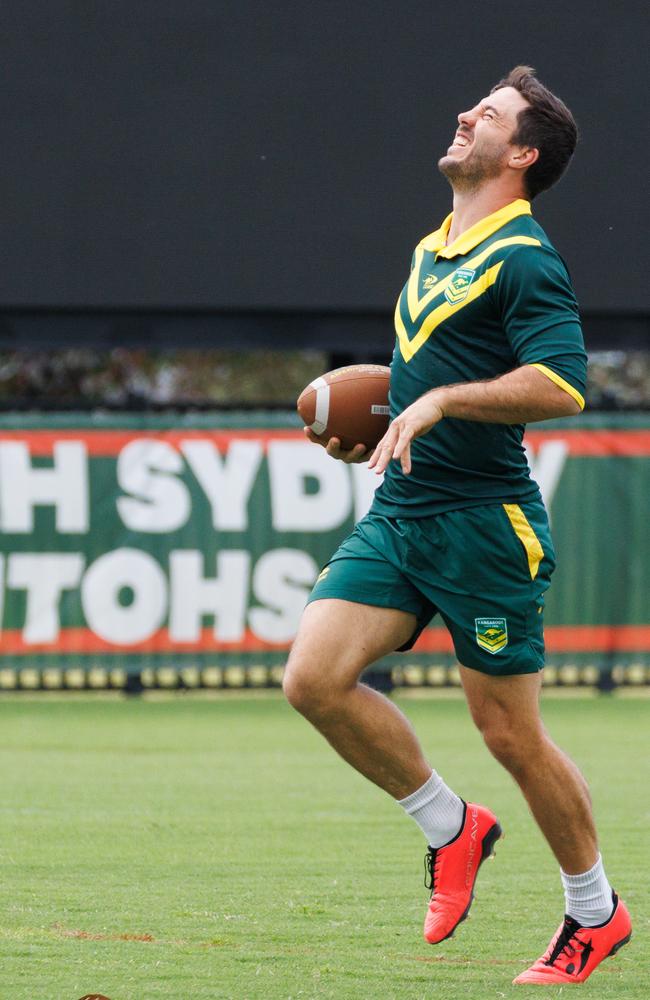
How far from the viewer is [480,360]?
17.1 ft

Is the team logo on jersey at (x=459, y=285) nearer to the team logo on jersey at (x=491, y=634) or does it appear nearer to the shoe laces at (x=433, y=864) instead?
the team logo on jersey at (x=491, y=634)

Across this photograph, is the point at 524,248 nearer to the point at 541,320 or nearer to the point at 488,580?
the point at 541,320

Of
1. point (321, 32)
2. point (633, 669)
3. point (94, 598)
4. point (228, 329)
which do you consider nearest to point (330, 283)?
point (228, 329)

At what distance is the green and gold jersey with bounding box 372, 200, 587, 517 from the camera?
5027mm

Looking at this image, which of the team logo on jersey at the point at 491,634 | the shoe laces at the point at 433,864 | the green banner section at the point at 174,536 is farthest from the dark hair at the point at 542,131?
the green banner section at the point at 174,536

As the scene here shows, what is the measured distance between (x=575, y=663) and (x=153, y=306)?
13.0ft

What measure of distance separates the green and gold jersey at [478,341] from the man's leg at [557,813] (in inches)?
21.5

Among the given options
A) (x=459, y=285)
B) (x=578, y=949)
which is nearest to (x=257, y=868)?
(x=578, y=949)

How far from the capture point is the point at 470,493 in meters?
5.26

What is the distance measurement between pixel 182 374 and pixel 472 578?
27847mm

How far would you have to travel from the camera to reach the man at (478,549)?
5.09 m

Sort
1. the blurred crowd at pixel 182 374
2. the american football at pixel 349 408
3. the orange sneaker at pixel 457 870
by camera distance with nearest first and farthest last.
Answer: the orange sneaker at pixel 457 870
the american football at pixel 349 408
the blurred crowd at pixel 182 374

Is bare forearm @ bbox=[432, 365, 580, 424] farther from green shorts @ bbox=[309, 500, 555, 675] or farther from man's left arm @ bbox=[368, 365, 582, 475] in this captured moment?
green shorts @ bbox=[309, 500, 555, 675]

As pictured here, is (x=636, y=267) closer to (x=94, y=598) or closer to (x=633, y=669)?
(x=633, y=669)
